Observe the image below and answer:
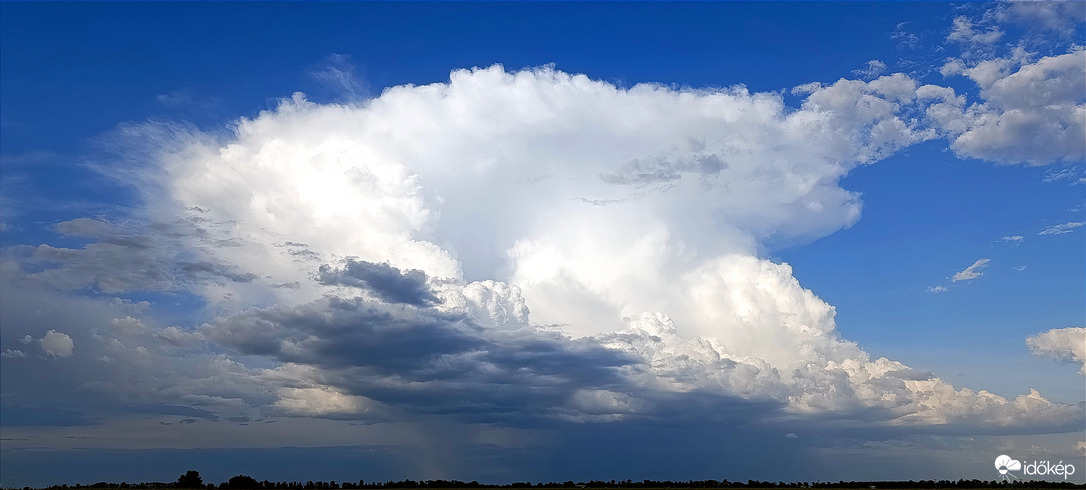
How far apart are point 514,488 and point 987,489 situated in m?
124

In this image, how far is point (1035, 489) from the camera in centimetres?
18925

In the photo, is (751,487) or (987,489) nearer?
(987,489)

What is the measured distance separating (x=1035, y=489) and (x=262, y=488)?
20966cm

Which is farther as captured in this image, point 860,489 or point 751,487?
point 751,487

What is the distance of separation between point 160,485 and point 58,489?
23.2 m

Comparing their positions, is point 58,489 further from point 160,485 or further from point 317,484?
point 317,484

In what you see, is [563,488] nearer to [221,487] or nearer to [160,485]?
[221,487]

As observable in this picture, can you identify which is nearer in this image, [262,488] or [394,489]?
[394,489]

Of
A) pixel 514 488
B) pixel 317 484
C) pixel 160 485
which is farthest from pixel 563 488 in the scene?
pixel 160 485

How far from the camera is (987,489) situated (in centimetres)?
18388

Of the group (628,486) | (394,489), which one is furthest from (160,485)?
(628,486)

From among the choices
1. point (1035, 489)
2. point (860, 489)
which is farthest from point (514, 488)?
point (1035, 489)

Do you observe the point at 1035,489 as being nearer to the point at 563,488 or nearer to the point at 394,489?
the point at 563,488

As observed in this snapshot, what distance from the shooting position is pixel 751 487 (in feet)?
655
